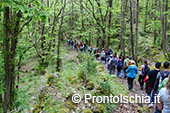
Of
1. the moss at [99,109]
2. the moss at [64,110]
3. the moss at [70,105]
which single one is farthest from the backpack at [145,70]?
the moss at [64,110]

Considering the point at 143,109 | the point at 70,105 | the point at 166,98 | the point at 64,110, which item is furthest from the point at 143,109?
the point at 64,110

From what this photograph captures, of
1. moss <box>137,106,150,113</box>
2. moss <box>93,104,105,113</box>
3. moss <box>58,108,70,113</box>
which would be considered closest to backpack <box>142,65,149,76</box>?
moss <box>137,106,150,113</box>

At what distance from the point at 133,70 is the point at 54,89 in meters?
4.30

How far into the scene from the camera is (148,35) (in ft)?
71.5

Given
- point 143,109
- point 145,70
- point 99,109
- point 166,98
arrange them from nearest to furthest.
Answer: point 166,98 → point 99,109 → point 143,109 → point 145,70

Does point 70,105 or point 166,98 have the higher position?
point 166,98

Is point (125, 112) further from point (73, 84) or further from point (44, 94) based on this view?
point (44, 94)

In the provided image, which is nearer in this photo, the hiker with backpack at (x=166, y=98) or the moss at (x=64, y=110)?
the hiker with backpack at (x=166, y=98)

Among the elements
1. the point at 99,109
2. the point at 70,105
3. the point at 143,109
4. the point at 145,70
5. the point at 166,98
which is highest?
the point at 166,98

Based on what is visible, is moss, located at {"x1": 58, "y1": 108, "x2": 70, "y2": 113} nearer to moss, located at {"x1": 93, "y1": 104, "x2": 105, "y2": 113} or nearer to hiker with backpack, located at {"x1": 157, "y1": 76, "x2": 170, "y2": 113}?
moss, located at {"x1": 93, "y1": 104, "x2": 105, "y2": 113}

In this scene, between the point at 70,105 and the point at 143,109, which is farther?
the point at 143,109

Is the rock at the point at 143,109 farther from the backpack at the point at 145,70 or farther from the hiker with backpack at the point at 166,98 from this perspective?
the hiker with backpack at the point at 166,98

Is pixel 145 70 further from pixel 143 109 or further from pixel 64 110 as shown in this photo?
pixel 64 110

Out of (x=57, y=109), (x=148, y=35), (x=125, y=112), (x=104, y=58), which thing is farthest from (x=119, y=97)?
(x=148, y=35)
